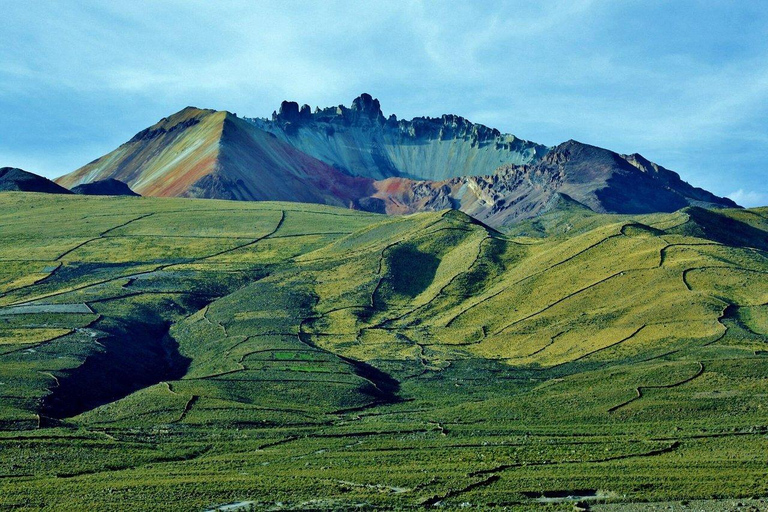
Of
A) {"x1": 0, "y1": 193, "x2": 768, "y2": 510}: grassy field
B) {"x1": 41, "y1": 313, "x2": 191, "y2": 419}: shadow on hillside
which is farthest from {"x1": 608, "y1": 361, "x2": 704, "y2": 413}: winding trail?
{"x1": 41, "y1": 313, "x2": 191, "y2": 419}: shadow on hillside

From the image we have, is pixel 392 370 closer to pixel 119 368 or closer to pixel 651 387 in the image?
pixel 119 368

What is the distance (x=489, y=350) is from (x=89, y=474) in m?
61.6

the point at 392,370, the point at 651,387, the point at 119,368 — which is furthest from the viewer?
the point at 392,370

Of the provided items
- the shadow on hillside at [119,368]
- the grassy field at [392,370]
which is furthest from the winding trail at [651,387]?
the shadow on hillside at [119,368]

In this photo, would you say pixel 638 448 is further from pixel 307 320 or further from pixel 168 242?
pixel 168 242

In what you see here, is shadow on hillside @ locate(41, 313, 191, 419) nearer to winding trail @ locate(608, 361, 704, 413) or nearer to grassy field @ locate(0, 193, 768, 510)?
grassy field @ locate(0, 193, 768, 510)

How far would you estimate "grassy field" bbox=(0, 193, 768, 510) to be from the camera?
201 ft

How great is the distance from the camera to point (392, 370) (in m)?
113

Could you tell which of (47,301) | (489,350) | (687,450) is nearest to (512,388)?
(489,350)

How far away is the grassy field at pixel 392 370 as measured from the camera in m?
61.3

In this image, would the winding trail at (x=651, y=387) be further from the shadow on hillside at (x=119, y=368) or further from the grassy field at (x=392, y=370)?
the shadow on hillside at (x=119, y=368)

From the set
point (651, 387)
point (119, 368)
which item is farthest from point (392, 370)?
point (651, 387)

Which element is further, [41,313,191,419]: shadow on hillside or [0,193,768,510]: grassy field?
[41,313,191,419]: shadow on hillside

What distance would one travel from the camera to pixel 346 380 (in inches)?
4087
